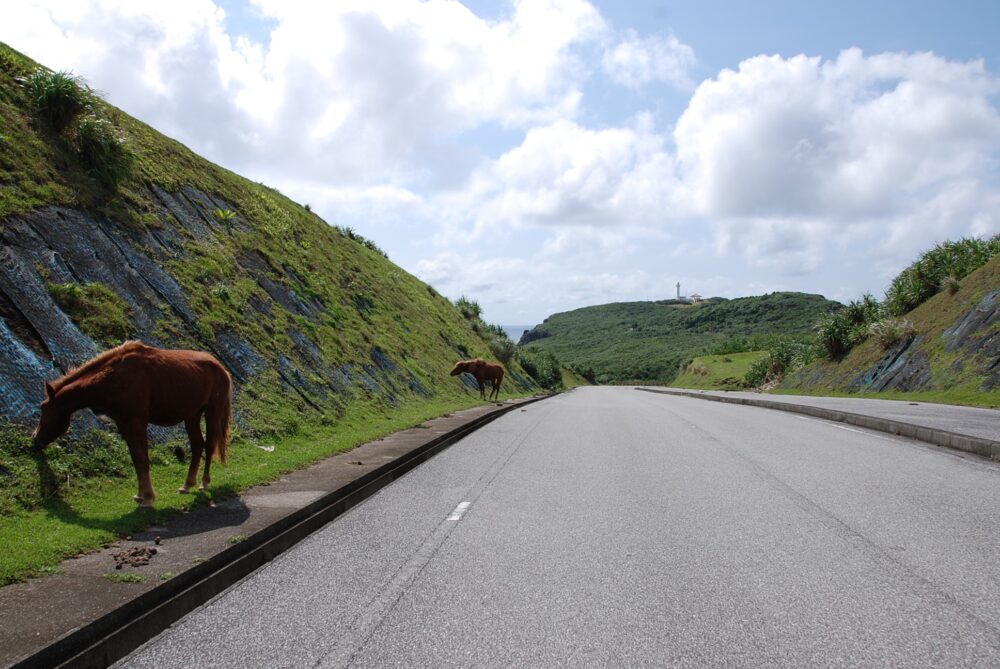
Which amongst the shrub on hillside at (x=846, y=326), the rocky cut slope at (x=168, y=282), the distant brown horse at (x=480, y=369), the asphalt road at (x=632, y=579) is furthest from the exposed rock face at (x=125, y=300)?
the shrub on hillside at (x=846, y=326)

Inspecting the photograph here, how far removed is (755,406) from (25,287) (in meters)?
26.8

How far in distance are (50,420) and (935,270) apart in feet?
132

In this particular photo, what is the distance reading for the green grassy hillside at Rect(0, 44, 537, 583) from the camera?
7.12m

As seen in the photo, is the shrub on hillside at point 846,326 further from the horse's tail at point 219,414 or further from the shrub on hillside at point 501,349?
the horse's tail at point 219,414

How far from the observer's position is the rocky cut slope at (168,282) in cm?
920

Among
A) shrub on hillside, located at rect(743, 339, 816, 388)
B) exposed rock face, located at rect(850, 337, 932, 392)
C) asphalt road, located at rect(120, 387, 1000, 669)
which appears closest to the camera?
asphalt road, located at rect(120, 387, 1000, 669)

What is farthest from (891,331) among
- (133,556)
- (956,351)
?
(133,556)

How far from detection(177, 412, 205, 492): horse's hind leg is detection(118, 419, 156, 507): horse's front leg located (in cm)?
78

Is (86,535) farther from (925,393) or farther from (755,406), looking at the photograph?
(925,393)

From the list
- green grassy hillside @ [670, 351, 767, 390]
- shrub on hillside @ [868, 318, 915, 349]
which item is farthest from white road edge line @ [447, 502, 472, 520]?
green grassy hillside @ [670, 351, 767, 390]

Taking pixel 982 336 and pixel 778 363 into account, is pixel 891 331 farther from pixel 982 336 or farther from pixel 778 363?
pixel 778 363

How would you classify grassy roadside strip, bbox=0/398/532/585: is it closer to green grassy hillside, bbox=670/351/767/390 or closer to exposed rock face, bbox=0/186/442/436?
exposed rock face, bbox=0/186/442/436

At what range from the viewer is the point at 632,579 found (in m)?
5.30

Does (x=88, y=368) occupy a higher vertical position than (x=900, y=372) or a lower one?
lower
